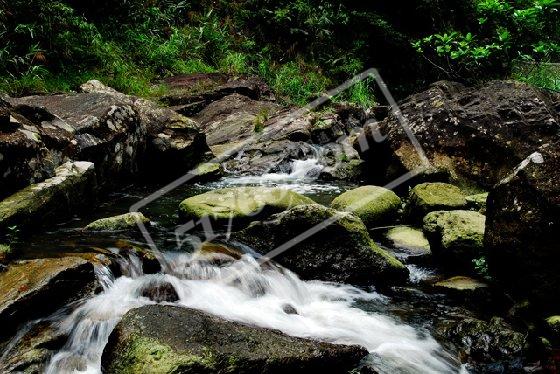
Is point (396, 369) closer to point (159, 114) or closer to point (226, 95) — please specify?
point (159, 114)

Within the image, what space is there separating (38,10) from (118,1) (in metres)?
3.90

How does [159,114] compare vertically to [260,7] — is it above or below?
below

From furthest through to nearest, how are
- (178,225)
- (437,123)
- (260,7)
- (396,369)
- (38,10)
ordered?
(260,7) < (38,10) < (437,123) < (178,225) < (396,369)

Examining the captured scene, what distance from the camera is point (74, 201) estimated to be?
550cm

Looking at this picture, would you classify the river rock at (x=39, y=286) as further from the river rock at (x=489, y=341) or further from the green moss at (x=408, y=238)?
the green moss at (x=408, y=238)

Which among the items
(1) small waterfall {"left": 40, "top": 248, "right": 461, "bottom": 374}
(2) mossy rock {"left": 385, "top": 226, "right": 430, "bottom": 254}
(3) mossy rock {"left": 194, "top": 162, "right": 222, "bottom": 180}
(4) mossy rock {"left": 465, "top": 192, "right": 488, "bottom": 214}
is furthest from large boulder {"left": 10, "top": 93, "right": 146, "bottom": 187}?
(4) mossy rock {"left": 465, "top": 192, "right": 488, "bottom": 214}

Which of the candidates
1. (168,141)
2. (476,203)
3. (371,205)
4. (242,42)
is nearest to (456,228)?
(476,203)

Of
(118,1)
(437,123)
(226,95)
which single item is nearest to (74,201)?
(437,123)

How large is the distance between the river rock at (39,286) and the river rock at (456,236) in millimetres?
3620

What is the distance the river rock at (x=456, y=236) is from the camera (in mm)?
4562

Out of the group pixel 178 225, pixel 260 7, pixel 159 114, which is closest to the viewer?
pixel 178 225

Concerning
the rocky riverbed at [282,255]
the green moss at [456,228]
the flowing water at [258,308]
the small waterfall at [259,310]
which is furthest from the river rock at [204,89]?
the green moss at [456,228]

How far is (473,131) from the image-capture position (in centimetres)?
730

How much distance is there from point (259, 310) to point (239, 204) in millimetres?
1992
